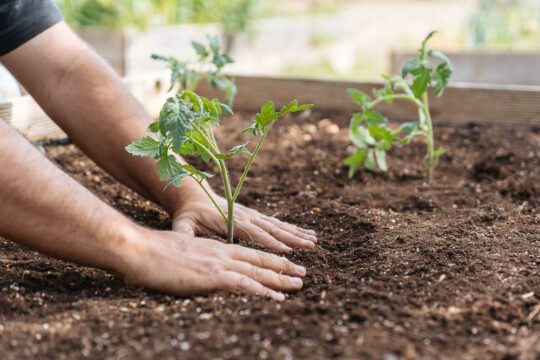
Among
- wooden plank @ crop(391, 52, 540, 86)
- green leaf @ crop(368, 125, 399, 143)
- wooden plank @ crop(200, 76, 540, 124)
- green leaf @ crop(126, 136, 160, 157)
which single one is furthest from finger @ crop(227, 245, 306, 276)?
wooden plank @ crop(391, 52, 540, 86)

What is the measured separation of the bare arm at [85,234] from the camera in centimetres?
166

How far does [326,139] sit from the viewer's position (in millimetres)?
3365

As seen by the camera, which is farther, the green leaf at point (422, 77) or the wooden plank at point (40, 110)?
the wooden plank at point (40, 110)

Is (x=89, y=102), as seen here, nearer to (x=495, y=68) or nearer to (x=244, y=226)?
(x=244, y=226)

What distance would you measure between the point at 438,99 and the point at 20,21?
6.29 ft

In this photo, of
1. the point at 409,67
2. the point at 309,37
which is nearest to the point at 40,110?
the point at 409,67

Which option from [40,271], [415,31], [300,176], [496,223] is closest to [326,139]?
[300,176]

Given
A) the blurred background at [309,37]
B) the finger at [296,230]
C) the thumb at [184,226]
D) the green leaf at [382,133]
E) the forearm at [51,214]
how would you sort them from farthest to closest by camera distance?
the blurred background at [309,37] < the green leaf at [382,133] < the finger at [296,230] < the thumb at [184,226] < the forearm at [51,214]

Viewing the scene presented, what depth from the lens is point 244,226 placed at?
2.05 meters

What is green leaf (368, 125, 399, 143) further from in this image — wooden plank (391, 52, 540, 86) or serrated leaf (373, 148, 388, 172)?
wooden plank (391, 52, 540, 86)

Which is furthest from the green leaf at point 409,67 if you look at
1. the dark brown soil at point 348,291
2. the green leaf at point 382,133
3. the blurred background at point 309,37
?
the blurred background at point 309,37

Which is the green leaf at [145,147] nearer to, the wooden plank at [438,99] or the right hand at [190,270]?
the right hand at [190,270]

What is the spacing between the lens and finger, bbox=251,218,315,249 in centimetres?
206

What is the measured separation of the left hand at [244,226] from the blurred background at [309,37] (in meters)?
2.26
